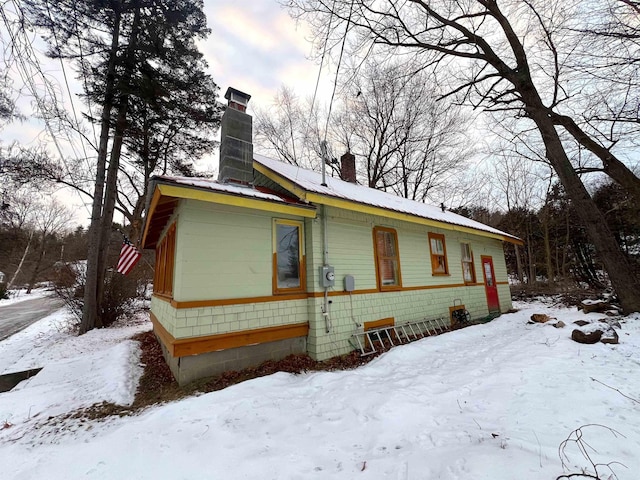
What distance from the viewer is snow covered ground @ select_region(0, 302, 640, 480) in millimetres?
2312

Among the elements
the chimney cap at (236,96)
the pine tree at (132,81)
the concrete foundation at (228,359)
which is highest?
the pine tree at (132,81)

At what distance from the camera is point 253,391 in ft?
12.9

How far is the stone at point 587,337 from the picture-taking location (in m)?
4.91

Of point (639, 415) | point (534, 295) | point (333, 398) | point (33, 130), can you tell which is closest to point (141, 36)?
point (33, 130)

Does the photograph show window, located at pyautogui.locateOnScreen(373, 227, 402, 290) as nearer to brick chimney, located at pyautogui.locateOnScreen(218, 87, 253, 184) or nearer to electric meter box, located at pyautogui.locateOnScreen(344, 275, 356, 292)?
electric meter box, located at pyautogui.locateOnScreen(344, 275, 356, 292)

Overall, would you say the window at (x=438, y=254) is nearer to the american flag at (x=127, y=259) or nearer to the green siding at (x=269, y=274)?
the green siding at (x=269, y=274)

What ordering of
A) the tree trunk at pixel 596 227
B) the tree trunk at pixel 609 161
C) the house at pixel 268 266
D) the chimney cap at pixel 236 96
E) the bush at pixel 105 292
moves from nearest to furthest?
the house at pixel 268 266 < the chimney cap at pixel 236 96 < the tree trunk at pixel 596 227 < the tree trunk at pixel 609 161 < the bush at pixel 105 292

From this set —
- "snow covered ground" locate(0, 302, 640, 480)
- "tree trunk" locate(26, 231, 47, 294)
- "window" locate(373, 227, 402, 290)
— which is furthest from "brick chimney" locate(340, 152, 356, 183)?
"tree trunk" locate(26, 231, 47, 294)

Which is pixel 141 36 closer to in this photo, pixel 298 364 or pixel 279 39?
pixel 279 39

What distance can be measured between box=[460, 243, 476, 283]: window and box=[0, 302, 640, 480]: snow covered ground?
16.8 feet

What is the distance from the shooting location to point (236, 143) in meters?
5.98

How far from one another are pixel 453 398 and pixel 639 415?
1709mm

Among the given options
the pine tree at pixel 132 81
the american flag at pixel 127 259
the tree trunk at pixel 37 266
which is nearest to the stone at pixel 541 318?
the american flag at pixel 127 259

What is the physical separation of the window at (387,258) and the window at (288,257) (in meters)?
2.24
